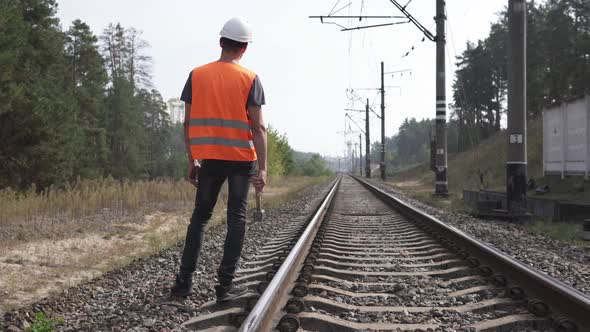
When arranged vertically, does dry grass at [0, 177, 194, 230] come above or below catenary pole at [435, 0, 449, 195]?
below

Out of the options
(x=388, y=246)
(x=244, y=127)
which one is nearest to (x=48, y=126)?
(x=388, y=246)

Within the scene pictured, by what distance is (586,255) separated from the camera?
19.6 feet

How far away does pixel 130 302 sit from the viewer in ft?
13.1

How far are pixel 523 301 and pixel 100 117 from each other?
50.4 meters

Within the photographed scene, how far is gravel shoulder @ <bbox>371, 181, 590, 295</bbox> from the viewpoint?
479cm

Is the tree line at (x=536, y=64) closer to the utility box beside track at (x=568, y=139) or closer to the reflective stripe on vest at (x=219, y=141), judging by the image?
the utility box beside track at (x=568, y=139)

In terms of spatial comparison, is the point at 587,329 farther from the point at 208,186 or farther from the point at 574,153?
the point at 574,153

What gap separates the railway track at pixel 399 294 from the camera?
3.03m

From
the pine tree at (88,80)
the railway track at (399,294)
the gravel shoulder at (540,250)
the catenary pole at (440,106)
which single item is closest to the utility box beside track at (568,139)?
the catenary pole at (440,106)

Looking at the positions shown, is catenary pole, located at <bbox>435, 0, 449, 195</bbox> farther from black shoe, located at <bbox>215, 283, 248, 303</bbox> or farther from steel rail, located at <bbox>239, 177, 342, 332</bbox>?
black shoe, located at <bbox>215, 283, 248, 303</bbox>

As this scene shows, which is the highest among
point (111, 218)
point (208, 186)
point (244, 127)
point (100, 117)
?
point (100, 117)

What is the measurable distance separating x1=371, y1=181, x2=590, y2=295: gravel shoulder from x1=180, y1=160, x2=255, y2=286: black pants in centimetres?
267

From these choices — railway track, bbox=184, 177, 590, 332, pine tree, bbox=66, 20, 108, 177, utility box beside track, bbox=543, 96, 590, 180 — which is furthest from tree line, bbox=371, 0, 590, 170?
pine tree, bbox=66, 20, 108, 177

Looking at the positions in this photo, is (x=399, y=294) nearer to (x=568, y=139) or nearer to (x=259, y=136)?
(x=259, y=136)
